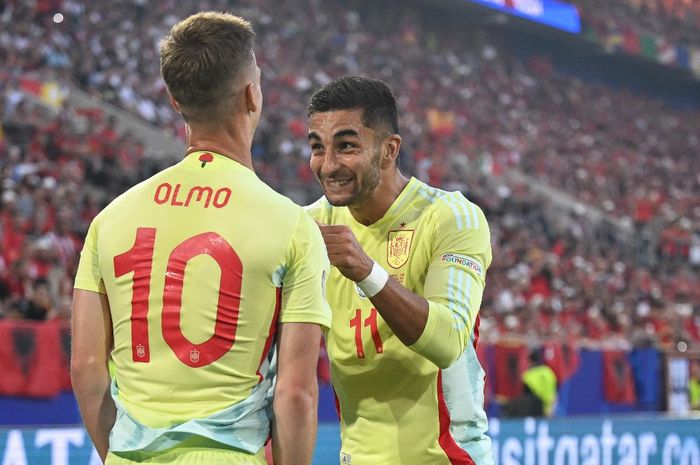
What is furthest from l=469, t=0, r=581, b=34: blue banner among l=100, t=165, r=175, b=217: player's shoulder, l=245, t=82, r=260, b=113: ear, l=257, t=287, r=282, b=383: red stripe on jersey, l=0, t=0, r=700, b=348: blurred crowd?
l=257, t=287, r=282, b=383: red stripe on jersey

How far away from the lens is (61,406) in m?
9.86

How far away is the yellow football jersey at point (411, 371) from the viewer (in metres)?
3.50

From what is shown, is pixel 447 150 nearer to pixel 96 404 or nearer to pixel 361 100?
pixel 361 100

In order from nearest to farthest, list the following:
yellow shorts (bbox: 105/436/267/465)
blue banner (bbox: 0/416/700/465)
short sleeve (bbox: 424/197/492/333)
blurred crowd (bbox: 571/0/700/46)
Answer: yellow shorts (bbox: 105/436/267/465), short sleeve (bbox: 424/197/492/333), blue banner (bbox: 0/416/700/465), blurred crowd (bbox: 571/0/700/46)

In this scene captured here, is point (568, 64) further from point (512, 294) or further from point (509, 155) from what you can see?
→ point (512, 294)

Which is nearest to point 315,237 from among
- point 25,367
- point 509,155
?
point 25,367

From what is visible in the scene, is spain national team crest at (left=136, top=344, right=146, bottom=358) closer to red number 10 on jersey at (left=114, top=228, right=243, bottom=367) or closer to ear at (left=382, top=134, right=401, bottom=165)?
red number 10 on jersey at (left=114, top=228, right=243, bottom=367)

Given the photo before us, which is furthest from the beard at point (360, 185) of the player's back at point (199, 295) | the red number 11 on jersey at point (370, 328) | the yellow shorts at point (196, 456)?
the yellow shorts at point (196, 456)

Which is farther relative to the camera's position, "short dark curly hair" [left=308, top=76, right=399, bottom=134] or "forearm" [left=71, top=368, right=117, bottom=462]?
"short dark curly hair" [left=308, top=76, right=399, bottom=134]

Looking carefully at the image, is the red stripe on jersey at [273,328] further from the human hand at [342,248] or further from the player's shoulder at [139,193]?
the human hand at [342,248]

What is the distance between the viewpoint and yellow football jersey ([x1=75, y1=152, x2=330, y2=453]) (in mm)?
2340

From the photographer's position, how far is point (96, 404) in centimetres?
251

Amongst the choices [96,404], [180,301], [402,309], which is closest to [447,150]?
[402,309]

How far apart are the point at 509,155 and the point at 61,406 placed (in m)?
19.8
